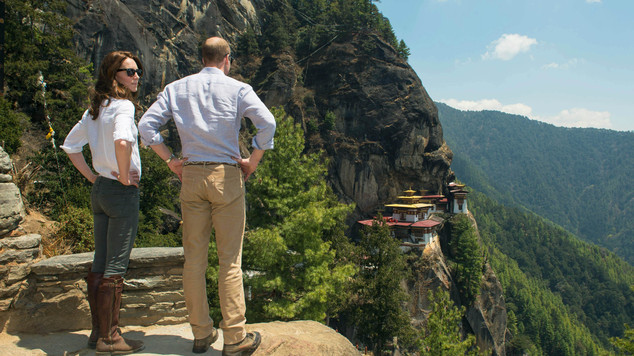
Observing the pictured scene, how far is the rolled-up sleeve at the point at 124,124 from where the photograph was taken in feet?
9.23

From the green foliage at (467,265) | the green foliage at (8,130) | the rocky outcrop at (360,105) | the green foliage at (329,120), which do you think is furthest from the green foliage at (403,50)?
the green foliage at (8,130)

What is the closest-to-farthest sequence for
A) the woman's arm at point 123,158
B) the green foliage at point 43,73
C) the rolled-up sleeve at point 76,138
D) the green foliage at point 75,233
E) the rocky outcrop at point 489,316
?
the woman's arm at point 123,158 → the rolled-up sleeve at point 76,138 → the green foliage at point 75,233 → the green foliage at point 43,73 → the rocky outcrop at point 489,316

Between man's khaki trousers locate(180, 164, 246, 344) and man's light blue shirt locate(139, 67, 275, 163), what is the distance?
16 cm

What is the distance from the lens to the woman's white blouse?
290cm

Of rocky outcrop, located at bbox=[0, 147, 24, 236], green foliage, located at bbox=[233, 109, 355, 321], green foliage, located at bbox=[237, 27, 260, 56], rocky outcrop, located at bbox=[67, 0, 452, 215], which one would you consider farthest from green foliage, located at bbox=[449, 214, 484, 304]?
rocky outcrop, located at bbox=[0, 147, 24, 236]

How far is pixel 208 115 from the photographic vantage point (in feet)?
9.54

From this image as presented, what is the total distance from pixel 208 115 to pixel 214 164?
40 centimetres

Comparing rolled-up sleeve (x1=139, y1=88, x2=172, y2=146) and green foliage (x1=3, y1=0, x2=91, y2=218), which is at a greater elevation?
green foliage (x1=3, y1=0, x2=91, y2=218)

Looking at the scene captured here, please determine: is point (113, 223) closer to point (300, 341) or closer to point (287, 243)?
point (300, 341)

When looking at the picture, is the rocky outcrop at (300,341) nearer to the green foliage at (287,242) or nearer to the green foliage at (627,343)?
the green foliage at (287,242)

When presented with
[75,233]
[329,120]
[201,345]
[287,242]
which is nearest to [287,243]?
[287,242]

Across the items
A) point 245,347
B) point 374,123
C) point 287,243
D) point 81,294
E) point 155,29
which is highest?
point 155,29

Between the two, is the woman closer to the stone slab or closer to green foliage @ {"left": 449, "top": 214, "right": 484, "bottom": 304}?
the stone slab

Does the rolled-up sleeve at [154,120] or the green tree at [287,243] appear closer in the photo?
the rolled-up sleeve at [154,120]
